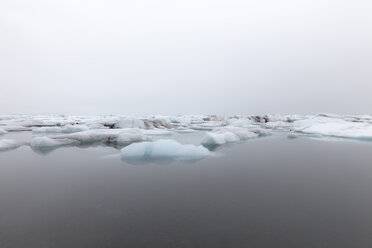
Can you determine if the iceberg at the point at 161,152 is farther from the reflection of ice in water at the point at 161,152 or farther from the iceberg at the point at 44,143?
the iceberg at the point at 44,143

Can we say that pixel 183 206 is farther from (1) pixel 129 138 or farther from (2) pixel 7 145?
(2) pixel 7 145

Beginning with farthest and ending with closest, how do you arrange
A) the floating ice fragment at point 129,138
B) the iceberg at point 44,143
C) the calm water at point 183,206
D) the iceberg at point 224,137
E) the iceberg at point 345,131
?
1. the iceberg at point 345,131
2. the floating ice fragment at point 129,138
3. the iceberg at point 224,137
4. the iceberg at point 44,143
5. the calm water at point 183,206

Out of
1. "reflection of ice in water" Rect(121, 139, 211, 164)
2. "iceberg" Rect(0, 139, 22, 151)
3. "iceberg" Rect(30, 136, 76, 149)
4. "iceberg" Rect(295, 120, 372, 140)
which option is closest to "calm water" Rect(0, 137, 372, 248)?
"reflection of ice in water" Rect(121, 139, 211, 164)

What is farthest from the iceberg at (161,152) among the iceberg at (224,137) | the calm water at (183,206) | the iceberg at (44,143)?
the iceberg at (44,143)

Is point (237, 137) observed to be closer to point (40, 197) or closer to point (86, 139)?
point (86, 139)

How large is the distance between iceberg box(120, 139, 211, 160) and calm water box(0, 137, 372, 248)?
0.78 m

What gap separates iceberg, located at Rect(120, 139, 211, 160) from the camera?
219 inches

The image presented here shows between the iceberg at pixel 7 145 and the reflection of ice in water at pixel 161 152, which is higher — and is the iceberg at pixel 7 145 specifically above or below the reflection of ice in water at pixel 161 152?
below

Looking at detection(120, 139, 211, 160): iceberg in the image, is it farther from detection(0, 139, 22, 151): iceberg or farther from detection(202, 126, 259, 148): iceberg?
detection(0, 139, 22, 151): iceberg

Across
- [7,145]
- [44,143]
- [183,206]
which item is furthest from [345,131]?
[7,145]

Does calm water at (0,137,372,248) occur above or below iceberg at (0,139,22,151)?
above

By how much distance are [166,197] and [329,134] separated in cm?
1256

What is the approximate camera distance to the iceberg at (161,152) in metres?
5.57

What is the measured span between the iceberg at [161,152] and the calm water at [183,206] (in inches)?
30.9
